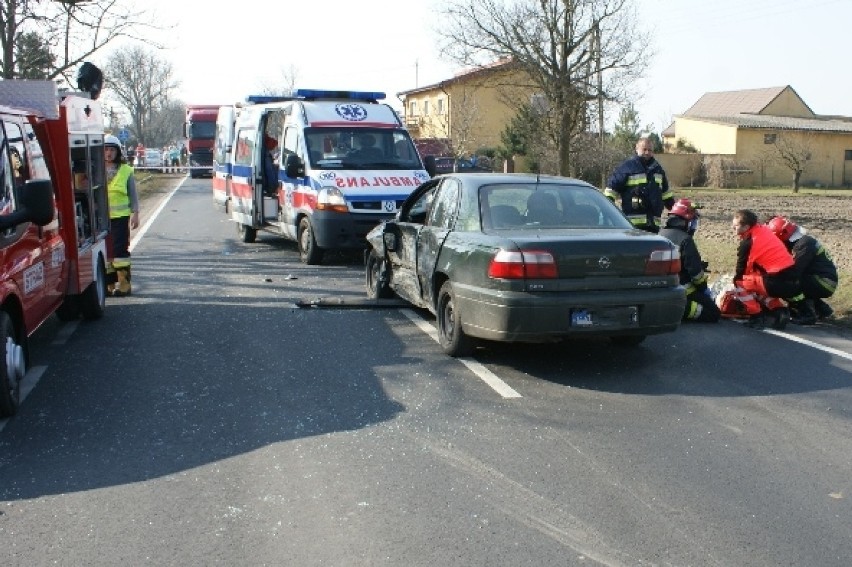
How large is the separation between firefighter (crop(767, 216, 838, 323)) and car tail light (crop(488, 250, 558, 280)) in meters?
3.60

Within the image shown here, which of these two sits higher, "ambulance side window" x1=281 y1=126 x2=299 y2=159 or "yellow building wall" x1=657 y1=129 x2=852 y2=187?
"ambulance side window" x1=281 y1=126 x2=299 y2=159

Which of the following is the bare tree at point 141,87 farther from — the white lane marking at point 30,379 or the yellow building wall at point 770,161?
the white lane marking at point 30,379

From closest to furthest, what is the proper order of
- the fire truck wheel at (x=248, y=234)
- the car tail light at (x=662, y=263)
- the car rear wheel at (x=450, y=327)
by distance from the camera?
the car tail light at (x=662, y=263), the car rear wheel at (x=450, y=327), the fire truck wheel at (x=248, y=234)

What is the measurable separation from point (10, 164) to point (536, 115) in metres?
21.5

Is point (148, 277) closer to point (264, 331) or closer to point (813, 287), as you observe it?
point (264, 331)

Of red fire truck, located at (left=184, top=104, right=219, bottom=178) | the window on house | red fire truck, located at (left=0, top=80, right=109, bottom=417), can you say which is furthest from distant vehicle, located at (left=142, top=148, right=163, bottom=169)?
red fire truck, located at (left=0, top=80, right=109, bottom=417)

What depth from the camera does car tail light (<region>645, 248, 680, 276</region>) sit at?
7.50m

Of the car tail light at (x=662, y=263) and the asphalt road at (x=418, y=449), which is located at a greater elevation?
the car tail light at (x=662, y=263)

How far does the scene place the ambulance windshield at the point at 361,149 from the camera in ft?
46.2

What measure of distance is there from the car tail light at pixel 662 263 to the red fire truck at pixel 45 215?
4398 mm

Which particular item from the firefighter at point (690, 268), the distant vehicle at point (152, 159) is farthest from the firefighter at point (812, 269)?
the distant vehicle at point (152, 159)

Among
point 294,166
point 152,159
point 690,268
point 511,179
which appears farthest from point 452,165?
point 511,179

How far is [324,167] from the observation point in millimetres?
13898

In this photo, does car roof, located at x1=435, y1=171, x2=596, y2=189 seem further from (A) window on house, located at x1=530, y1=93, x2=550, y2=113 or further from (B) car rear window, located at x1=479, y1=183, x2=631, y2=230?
(A) window on house, located at x1=530, y1=93, x2=550, y2=113
